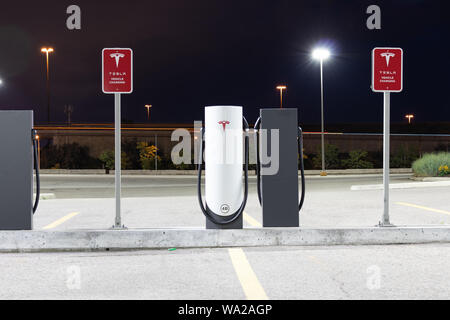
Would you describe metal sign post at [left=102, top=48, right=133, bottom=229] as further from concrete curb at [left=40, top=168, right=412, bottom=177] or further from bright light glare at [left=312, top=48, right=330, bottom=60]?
bright light glare at [left=312, top=48, right=330, bottom=60]

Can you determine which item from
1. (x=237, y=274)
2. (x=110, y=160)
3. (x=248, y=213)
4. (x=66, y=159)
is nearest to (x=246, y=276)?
(x=237, y=274)

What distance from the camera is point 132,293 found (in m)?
4.71

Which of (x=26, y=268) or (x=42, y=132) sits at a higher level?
(x=42, y=132)

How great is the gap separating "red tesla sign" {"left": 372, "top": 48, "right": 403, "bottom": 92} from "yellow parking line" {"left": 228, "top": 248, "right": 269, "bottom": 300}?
317cm

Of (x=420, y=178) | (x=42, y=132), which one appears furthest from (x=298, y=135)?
(x=42, y=132)

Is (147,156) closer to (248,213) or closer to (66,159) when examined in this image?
(66,159)

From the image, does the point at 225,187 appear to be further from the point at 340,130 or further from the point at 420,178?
the point at 340,130

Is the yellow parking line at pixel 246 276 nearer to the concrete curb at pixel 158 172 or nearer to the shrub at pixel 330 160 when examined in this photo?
the concrete curb at pixel 158 172

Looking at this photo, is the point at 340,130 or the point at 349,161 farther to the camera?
the point at 340,130

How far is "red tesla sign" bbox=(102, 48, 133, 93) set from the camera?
7176 mm

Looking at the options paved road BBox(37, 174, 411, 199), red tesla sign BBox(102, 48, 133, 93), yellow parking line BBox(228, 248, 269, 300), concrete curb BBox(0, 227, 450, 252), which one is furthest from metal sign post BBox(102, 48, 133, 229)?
paved road BBox(37, 174, 411, 199)

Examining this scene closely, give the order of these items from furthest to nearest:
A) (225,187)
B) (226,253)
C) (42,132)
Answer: (42,132) < (225,187) < (226,253)
